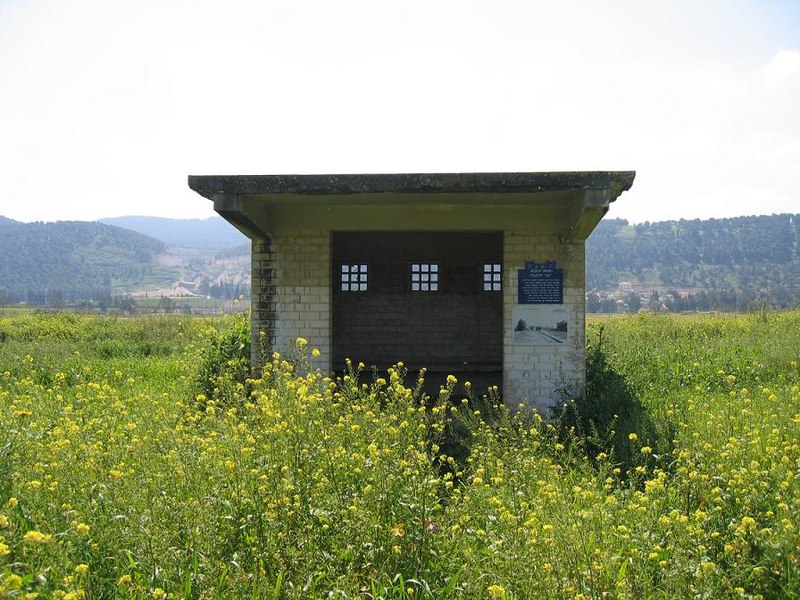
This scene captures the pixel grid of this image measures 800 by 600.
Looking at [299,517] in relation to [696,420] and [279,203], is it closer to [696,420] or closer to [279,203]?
[696,420]

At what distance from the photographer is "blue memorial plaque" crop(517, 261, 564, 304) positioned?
938 centimetres

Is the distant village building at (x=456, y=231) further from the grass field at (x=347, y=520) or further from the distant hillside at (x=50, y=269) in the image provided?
the distant hillside at (x=50, y=269)

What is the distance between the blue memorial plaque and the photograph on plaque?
96 mm

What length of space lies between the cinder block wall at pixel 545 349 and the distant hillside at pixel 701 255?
115924 millimetres

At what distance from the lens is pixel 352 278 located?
45.6ft

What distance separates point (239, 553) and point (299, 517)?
0.37 metres

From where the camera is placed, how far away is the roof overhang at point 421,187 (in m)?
7.94

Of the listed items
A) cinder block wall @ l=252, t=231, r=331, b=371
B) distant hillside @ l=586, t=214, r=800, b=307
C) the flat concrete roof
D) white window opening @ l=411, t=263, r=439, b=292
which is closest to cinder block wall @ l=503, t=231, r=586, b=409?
the flat concrete roof

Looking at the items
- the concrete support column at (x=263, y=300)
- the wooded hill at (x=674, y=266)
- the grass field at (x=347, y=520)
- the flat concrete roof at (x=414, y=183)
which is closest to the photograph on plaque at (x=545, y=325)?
the flat concrete roof at (x=414, y=183)

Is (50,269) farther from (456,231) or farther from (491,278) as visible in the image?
(456,231)

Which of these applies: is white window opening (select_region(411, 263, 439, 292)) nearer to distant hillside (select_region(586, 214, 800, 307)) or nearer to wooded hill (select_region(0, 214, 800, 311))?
wooded hill (select_region(0, 214, 800, 311))

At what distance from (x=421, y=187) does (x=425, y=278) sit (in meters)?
5.76

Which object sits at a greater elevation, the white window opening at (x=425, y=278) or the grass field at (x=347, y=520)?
the white window opening at (x=425, y=278)

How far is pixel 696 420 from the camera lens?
25.2 ft
